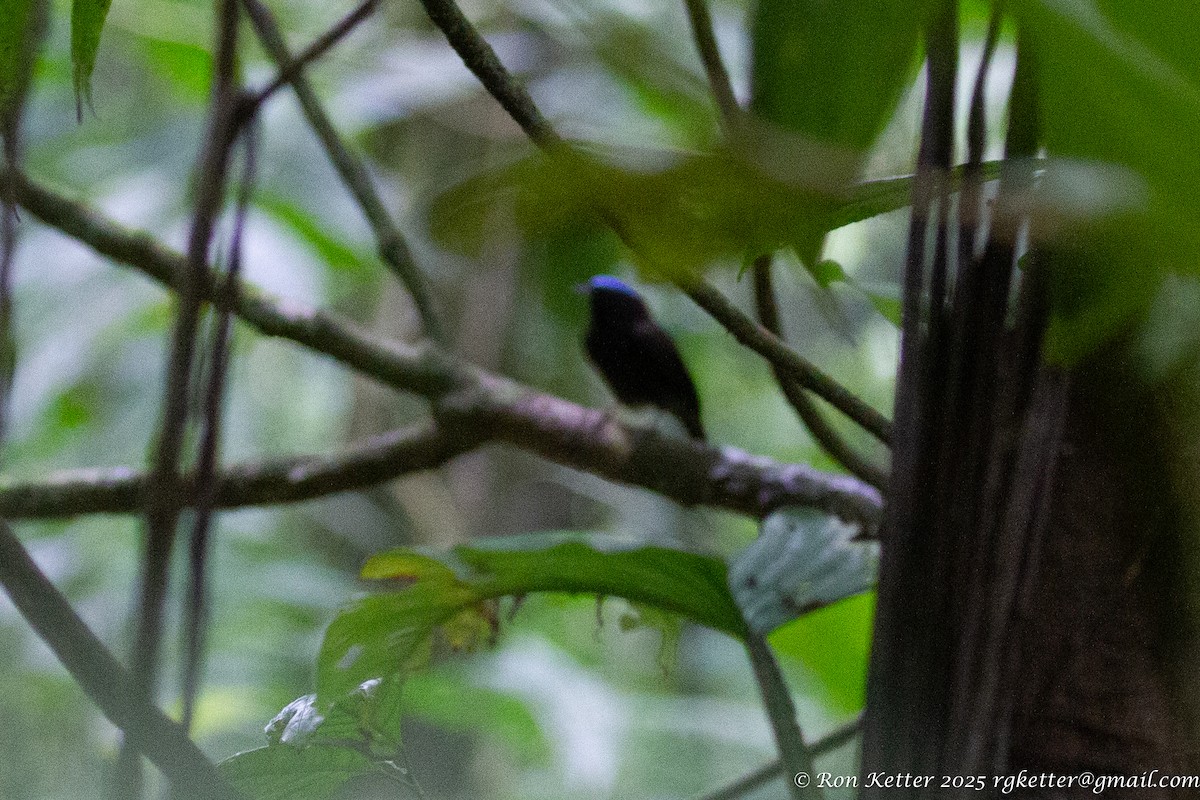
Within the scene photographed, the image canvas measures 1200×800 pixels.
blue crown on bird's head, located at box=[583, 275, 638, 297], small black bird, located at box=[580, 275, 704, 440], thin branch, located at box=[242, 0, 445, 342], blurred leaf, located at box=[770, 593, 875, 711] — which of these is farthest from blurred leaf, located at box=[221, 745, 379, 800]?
blue crown on bird's head, located at box=[583, 275, 638, 297]

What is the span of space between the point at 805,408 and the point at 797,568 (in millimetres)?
184

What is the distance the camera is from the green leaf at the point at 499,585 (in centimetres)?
107

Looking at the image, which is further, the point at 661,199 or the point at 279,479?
the point at 279,479

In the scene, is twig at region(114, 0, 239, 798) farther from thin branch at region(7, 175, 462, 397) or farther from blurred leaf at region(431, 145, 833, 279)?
thin branch at region(7, 175, 462, 397)

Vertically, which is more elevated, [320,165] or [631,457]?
[320,165]

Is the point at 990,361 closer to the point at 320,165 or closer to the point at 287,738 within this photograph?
the point at 287,738

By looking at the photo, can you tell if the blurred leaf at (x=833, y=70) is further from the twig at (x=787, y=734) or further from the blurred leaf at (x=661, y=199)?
the twig at (x=787, y=734)

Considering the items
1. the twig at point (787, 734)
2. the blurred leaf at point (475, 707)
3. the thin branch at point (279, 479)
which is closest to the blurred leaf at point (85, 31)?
the twig at point (787, 734)

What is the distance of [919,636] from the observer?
2.05 feet

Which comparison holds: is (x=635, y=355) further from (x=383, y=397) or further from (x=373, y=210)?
(x=373, y=210)

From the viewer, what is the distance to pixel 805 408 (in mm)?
1180

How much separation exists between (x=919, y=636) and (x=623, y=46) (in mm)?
396

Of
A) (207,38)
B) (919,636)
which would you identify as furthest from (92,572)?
(919,636)

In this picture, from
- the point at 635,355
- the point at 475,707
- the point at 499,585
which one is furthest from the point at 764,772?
the point at 635,355
